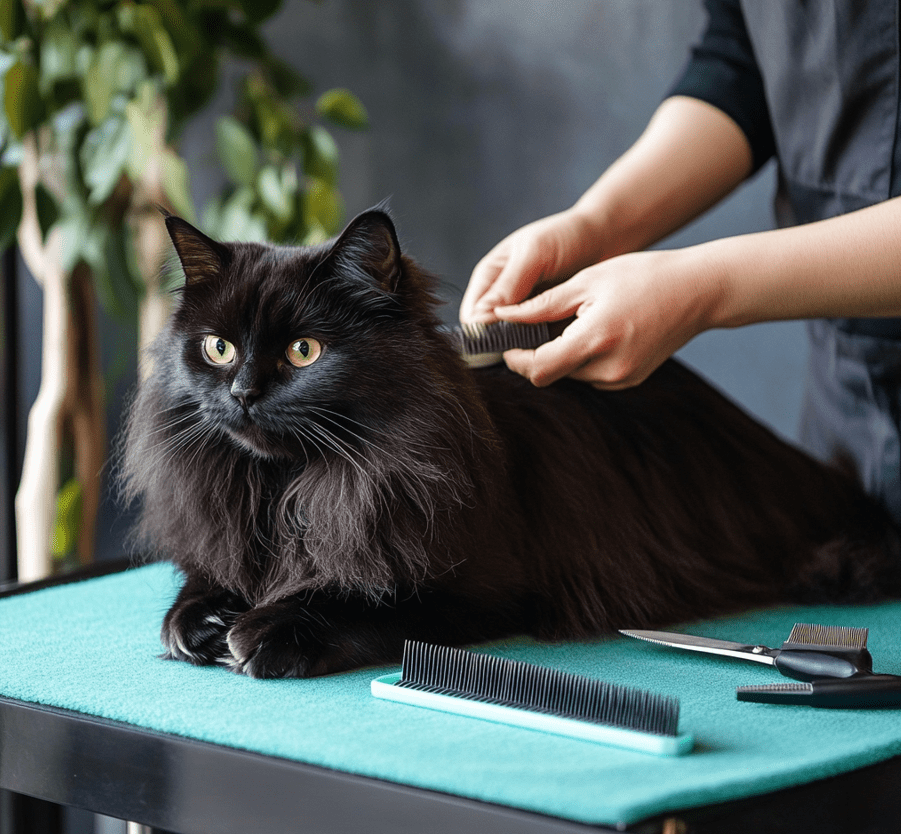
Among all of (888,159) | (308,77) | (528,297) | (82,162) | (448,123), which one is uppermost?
(308,77)

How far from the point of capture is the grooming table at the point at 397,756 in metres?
0.64

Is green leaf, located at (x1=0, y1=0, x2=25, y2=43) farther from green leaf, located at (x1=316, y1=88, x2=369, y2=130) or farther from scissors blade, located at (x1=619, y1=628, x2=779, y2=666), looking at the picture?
scissors blade, located at (x1=619, y1=628, x2=779, y2=666)

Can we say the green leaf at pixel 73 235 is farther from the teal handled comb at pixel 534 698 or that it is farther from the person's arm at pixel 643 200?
the teal handled comb at pixel 534 698

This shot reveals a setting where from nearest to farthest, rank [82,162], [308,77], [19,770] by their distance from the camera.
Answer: [19,770] < [82,162] < [308,77]

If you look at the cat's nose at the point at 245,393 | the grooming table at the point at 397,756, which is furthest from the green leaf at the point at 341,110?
the grooming table at the point at 397,756

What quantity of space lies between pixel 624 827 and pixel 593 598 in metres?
0.50

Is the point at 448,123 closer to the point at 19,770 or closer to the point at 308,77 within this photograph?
the point at 308,77

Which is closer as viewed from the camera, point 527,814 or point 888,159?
point 527,814

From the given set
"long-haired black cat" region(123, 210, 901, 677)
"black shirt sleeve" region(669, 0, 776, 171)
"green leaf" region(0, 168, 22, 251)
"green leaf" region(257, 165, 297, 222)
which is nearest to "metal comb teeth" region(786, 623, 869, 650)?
"long-haired black cat" region(123, 210, 901, 677)

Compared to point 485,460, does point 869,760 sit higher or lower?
lower

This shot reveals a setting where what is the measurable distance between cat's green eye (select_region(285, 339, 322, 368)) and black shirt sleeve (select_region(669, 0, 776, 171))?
877mm

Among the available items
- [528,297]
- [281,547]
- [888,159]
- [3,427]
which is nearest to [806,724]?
[281,547]

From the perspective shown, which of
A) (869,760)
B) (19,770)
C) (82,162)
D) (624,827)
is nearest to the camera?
(624,827)

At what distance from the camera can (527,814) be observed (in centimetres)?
62
